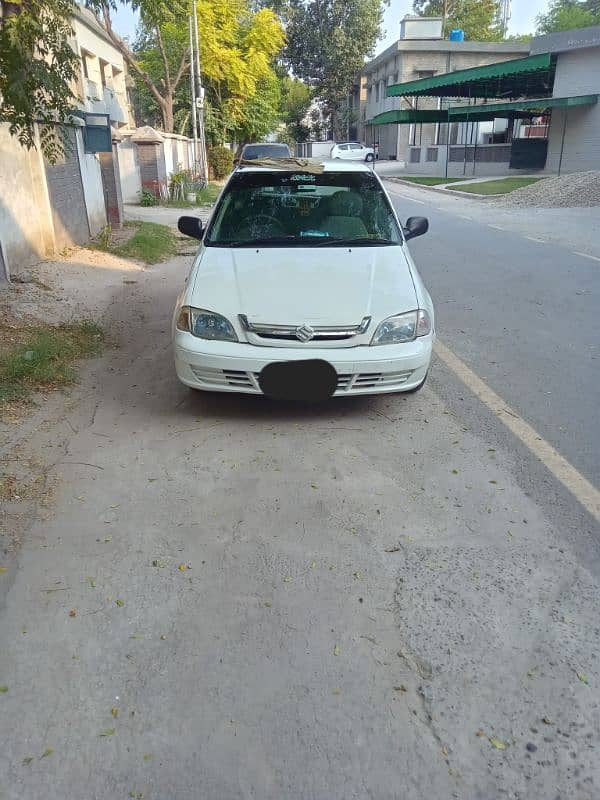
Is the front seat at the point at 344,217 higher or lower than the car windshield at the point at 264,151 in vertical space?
higher

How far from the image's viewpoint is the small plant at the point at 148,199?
68.8 feet

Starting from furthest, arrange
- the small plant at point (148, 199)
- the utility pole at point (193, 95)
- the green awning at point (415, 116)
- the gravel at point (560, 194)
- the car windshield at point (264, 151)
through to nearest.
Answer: the green awning at point (415, 116)
the utility pole at point (193, 95)
the car windshield at point (264, 151)
the small plant at point (148, 199)
the gravel at point (560, 194)

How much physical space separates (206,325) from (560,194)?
2035 cm

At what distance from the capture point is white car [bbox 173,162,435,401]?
4207 mm

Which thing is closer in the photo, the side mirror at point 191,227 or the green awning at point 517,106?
the side mirror at point 191,227

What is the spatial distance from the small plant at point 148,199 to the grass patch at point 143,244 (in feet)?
22.6

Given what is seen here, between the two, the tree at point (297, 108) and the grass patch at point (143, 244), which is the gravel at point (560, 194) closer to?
the grass patch at point (143, 244)

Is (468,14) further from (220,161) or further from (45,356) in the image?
(45,356)

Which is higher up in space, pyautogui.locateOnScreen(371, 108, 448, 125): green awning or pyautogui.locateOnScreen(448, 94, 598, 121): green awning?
pyautogui.locateOnScreen(448, 94, 598, 121): green awning

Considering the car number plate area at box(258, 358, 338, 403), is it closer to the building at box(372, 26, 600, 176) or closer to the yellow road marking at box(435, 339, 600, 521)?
the yellow road marking at box(435, 339, 600, 521)

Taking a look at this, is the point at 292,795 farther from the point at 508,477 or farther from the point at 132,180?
the point at 132,180

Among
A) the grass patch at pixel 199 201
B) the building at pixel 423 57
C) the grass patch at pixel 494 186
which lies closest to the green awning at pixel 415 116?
the building at pixel 423 57

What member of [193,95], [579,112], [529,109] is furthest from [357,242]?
[529,109]

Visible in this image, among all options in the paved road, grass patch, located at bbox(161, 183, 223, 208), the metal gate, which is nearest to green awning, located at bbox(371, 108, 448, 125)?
grass patch, located at bbox(161, 183, 223, 208)
